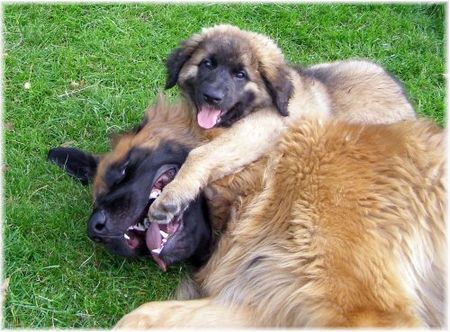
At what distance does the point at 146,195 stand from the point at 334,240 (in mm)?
1215

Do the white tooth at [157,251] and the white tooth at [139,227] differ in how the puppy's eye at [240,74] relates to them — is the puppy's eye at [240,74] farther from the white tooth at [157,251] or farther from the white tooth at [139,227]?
the white tooth at [157,251]

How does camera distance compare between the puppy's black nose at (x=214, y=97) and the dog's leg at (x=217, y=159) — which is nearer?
the dog's leg at (x=217, y=159)

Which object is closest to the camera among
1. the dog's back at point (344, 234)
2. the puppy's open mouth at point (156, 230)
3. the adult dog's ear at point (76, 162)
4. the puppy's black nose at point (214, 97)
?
the dog's back at point (344, 234)

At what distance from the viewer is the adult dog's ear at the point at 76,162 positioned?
459cm

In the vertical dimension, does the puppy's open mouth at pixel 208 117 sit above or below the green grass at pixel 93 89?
above

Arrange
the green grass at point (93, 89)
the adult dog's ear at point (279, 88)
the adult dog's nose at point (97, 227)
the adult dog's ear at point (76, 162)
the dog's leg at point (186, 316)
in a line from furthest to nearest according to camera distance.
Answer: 1. the adult dog's ear at point (76, 162)
2. the adult dog's ear at point (279, 88)
3. the green grass at point (93, 89)
4. the adult dog's nose at point (97, 227)
5. the dog's leg at point (186, 316)

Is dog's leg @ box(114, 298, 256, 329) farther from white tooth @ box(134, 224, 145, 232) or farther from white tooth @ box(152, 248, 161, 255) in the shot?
white tooth @ box(134, 224, 145, 232)

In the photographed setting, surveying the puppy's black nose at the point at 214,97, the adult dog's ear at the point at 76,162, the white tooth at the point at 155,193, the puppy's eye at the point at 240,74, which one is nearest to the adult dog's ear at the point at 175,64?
the puppy's eye at the point at 240,74

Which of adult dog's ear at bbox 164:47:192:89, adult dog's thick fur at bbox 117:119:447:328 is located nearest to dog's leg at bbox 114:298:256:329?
adult dog's thick fur at bbox 117:119:447:328

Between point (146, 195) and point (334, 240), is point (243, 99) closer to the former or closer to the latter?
point (146, 195)

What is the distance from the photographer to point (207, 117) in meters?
4.27

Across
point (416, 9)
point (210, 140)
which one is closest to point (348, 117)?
point (210, 140)

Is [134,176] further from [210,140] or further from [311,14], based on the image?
[311,14]

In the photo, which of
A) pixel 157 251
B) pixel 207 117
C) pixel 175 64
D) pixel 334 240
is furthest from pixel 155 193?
pixel 334 240
